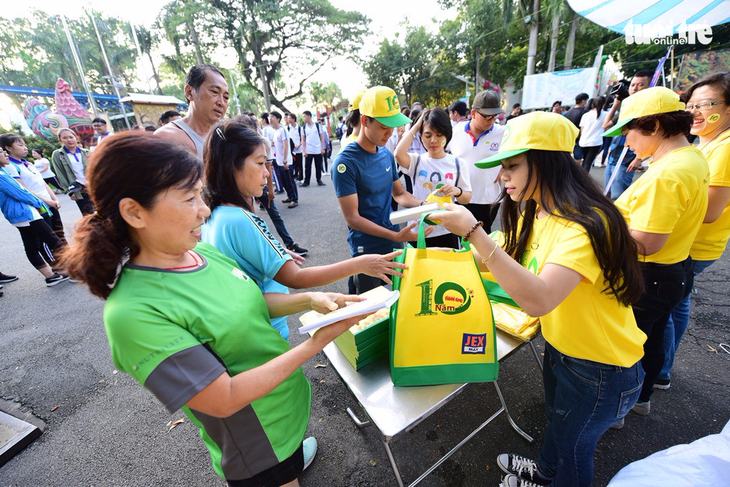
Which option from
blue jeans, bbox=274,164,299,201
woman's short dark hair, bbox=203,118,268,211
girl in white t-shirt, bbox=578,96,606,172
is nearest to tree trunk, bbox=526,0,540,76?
girl in white t-shirt, bbox=578,96,606,172

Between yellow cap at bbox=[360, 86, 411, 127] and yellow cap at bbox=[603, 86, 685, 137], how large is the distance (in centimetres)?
120

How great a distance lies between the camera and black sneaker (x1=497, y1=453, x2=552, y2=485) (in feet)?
5.23

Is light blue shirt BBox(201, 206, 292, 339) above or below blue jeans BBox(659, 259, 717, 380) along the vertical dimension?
above

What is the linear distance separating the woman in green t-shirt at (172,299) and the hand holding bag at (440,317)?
1.12 ft

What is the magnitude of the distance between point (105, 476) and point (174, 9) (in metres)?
28.6

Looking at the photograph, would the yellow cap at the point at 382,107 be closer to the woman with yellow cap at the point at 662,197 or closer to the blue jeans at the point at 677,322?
the woman with yellow cap at the point at 662,197

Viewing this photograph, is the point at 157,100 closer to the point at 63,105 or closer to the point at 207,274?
the point at 63,105

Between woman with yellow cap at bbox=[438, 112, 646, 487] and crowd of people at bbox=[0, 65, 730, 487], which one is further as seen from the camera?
woman with yellow cap at bbox=[438, 112, 646, 487]

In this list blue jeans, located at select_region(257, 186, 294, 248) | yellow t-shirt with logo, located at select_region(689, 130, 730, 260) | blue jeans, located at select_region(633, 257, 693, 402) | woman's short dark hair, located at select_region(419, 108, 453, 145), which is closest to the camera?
blue jeans, located at select_region(633, 257, 693, 402)

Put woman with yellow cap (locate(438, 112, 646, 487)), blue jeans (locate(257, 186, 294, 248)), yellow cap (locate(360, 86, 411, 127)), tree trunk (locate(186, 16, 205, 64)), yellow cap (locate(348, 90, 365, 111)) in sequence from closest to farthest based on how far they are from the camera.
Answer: woman with yellow cap (locate(438, 112, 646, 487)) → yellow cap (locate(360, 86, 411, 127)) → yellow cap (locate(348, 90, 365, 111)) → blue jeans (locate(257, 186, 294, 248)) → tree trunk (locate(186, 16, 205, 64))

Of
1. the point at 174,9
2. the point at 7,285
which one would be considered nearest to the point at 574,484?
the point at 7,285

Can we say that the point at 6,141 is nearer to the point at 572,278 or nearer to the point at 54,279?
the point at 54,279

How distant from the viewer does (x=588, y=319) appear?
1125 mm

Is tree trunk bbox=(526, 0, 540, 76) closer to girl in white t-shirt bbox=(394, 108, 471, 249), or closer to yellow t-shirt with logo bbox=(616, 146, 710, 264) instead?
girl in white t-shirt bbox=(394, 108, 471, 249)
